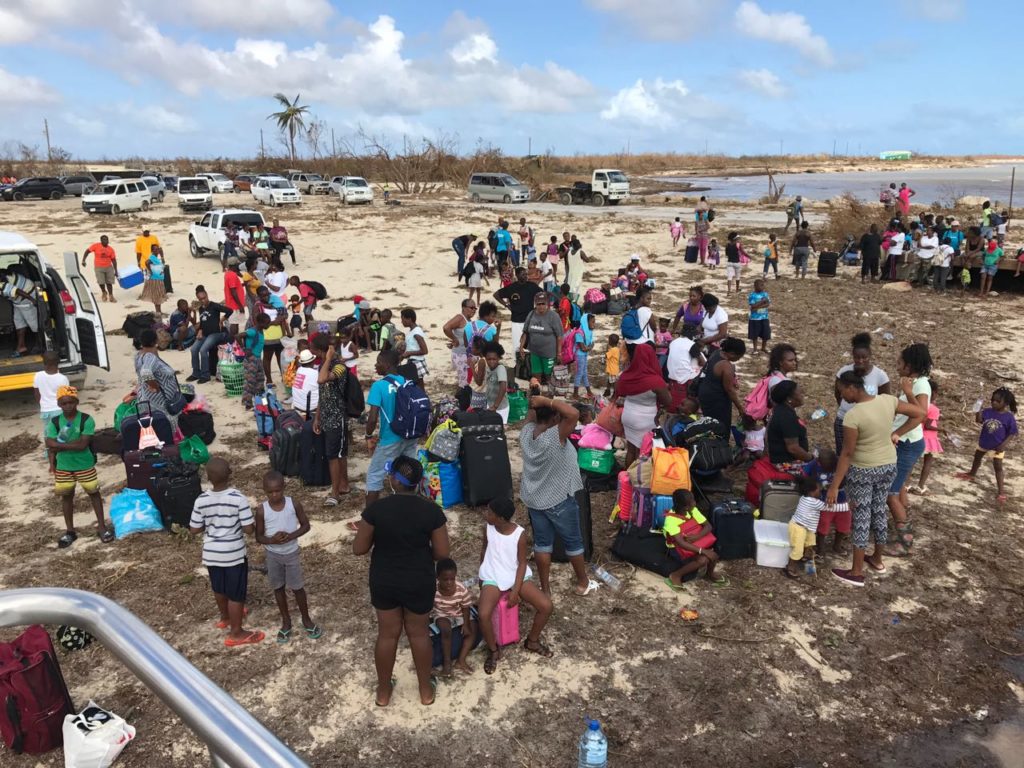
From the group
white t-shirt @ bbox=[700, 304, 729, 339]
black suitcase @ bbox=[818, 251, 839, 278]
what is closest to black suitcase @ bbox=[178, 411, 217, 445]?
white t-shirt @ bbox=[700, 304, 729, 339]

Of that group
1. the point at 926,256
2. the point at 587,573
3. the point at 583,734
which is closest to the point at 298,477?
the point at 587,573

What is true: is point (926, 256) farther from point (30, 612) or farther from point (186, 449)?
point (30, 612)

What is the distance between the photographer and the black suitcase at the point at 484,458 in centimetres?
695

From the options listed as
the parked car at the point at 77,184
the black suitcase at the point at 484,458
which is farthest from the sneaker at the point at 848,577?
the parked car at the point at 77,184

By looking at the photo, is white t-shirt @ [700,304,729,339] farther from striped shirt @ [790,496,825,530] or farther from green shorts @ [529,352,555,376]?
striped shirt @ [790,496,825,530]

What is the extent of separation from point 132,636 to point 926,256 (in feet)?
65.3

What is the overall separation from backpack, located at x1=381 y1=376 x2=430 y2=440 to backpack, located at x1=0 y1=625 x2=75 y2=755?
293cm

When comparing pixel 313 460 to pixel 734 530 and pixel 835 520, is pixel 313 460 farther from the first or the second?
pixel 835 520

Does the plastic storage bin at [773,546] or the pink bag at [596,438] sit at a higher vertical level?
the pink bag at [596,438]

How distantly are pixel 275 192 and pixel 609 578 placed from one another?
33327 millimetres

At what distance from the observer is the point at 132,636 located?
129 centimetres

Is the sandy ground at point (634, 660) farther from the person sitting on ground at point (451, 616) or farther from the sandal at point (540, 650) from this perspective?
the person sitting on ground at point (451, 616)

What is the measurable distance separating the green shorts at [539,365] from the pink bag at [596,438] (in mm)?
1967

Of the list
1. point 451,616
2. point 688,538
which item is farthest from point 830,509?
point 451,616
